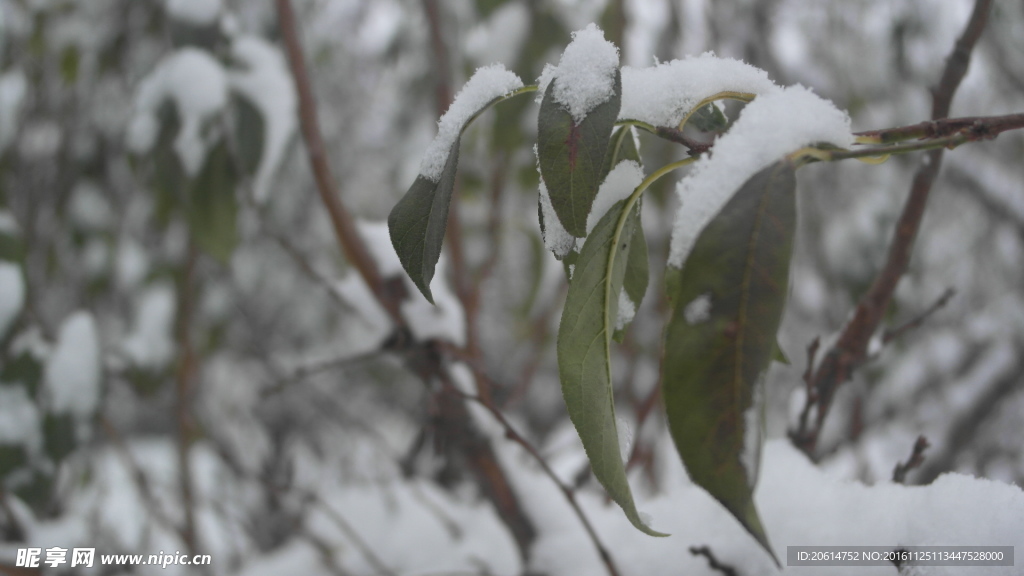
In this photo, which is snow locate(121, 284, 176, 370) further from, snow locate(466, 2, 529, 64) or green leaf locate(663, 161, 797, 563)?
green leaf locate(663, 161, 797, 563)

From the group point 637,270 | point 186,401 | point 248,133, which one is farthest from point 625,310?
point 186,401

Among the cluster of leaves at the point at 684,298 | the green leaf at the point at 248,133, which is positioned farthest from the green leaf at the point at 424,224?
the green leaf at the point at 248,133

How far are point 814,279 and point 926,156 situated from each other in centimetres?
166

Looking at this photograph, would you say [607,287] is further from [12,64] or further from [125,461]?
[12,64]

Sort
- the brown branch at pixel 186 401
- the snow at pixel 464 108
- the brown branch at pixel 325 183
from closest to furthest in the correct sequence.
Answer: the snow at pixel 464 108, the brown branch at pixel 325 183, the brown branch at pixel 186 401

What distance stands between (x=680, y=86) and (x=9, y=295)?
0.97 meters

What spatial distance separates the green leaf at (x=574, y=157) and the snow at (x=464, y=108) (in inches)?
2.2

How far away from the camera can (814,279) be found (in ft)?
6.93

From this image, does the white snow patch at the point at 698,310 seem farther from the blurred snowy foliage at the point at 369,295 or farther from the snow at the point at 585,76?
the blurred snowy foliage at the point at 369,295

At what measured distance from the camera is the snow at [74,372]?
98 centimetres

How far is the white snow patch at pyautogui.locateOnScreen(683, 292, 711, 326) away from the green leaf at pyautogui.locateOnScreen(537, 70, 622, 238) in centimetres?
7

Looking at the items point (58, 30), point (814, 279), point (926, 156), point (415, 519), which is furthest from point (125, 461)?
point (814, 279)

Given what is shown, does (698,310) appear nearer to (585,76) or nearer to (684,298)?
(684,298)

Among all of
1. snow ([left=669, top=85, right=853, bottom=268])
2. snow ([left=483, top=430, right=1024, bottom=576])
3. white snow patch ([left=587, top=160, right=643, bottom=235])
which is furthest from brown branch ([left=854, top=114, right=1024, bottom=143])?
snow ([left=483, top=430, right=1024, bottom=576])
